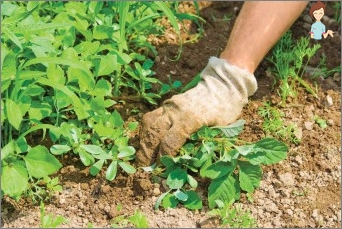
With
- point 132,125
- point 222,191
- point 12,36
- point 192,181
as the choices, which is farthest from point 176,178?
point 12,36

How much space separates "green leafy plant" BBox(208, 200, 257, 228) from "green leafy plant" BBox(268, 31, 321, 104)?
0.59m

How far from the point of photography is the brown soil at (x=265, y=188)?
8.18ft

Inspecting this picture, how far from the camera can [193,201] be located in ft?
8.22

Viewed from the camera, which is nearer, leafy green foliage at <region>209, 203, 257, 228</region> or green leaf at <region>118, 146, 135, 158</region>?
leafy green foliage at <region>209, 203, 257, 228</region>

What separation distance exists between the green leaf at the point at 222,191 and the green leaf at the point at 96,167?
391 mm

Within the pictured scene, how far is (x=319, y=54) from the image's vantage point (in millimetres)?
3086

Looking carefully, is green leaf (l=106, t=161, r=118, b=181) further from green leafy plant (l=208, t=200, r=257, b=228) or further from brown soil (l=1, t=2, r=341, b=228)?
green leafy plant (l=208, t=200, r=257, b=228)

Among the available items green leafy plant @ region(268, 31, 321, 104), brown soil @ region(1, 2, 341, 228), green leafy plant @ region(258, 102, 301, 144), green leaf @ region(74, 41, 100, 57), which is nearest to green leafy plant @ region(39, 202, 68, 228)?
brown soil @ region(1, 2, 341, 228)

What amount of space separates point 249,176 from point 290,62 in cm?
71

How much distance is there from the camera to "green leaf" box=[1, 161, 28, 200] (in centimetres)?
236

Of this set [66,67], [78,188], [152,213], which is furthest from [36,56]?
[152,213]

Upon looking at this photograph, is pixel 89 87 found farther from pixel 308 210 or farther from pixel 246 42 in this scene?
pixel 308 210

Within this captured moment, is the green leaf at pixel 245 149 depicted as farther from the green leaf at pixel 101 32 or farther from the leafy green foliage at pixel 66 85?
the green leaf at pixel 101 32

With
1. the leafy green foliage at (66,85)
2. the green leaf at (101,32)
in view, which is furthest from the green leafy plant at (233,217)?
the green leaf at (101,32)
